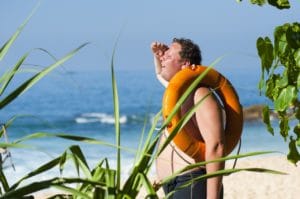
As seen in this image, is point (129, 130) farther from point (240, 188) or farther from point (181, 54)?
point (181, 54)

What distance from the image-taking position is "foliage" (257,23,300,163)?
116 inches

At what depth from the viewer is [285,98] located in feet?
9.83

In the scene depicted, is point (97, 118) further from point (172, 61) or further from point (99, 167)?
point (99, 167)

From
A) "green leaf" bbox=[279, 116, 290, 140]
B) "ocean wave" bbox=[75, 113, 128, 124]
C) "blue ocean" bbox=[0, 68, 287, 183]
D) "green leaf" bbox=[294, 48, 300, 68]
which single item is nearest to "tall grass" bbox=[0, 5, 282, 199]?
"green leaf" bbox=[294, 48, 300, 68]

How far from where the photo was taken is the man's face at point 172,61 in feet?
12.9

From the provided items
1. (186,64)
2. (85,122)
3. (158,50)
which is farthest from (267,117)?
(85,122)

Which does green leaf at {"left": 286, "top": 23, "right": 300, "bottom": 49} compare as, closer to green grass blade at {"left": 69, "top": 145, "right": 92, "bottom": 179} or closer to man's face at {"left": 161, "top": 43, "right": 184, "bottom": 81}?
green grass blade at {"left": 69, "top": 145, "right": 92, "bottom": 179}

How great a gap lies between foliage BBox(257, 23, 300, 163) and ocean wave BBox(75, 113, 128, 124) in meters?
27.5

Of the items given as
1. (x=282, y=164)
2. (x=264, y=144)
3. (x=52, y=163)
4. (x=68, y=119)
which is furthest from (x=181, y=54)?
(x=68, y=119)

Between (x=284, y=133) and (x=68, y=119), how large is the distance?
98.4 ft

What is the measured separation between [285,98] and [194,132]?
0.95 meters

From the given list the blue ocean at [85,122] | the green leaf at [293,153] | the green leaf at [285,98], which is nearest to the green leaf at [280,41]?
the green leaf at [285,98]

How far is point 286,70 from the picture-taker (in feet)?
9.86

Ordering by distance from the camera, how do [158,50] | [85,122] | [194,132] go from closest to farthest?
1. [194,132]
2. [158,50]
3. [85,122]
